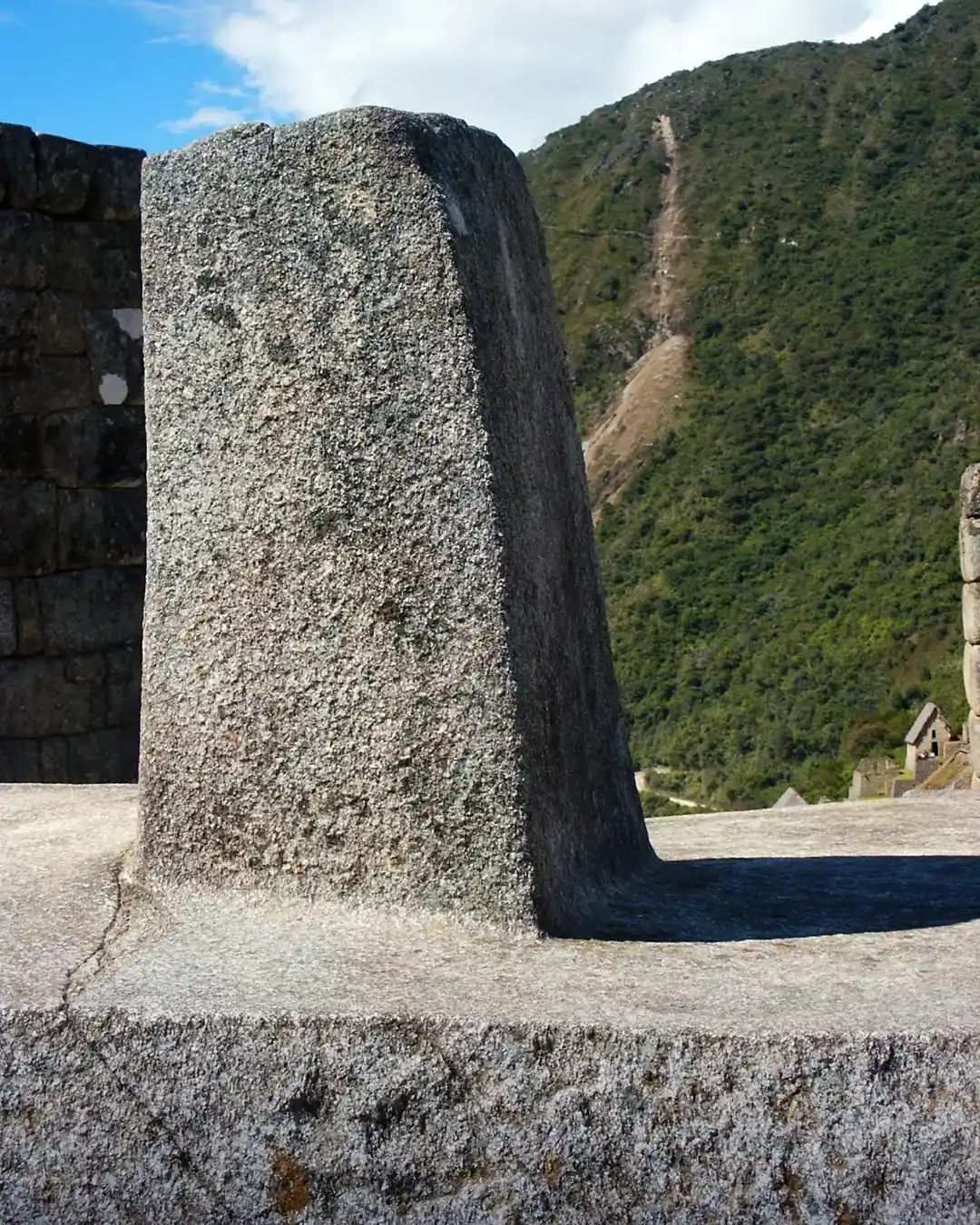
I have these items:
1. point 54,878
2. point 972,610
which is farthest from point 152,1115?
point 972,610

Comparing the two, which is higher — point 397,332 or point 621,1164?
point 397,332

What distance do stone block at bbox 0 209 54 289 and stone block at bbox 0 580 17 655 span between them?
106 centimetres

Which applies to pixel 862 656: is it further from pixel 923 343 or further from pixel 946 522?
pixel 923 343

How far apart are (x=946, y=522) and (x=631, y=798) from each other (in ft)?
75.6

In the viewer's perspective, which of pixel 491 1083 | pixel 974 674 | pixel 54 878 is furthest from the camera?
pixel 974 674

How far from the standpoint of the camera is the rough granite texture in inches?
86.7

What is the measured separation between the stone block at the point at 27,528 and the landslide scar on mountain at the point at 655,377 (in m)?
28.7

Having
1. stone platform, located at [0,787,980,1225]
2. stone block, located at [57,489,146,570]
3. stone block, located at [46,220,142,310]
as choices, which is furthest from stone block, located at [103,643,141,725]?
stone platform, located at [0,787,980,1225]

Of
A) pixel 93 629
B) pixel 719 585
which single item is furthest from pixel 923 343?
pixel 93 629

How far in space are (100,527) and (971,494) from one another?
4.17m

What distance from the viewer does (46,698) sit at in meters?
5.87

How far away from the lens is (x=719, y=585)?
93.9 feet

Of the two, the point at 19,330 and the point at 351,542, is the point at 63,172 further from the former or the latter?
the point at 351,542

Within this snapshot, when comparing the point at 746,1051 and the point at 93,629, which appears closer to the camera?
the point at 746,1051
